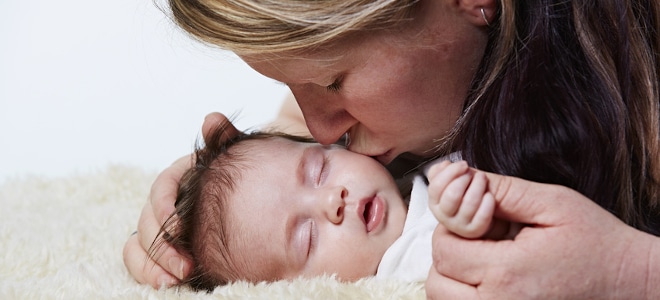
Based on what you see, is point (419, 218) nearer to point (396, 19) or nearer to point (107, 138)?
point (396, 19)

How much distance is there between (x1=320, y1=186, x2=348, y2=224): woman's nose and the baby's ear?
30 cm

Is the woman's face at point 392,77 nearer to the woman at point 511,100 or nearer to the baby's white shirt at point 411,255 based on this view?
the woman at point 511,100

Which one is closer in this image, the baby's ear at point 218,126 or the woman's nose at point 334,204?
the woman's nose at point 334,204

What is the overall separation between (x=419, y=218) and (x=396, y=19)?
31 cm

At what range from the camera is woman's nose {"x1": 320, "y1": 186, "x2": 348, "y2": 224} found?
4.71 feet

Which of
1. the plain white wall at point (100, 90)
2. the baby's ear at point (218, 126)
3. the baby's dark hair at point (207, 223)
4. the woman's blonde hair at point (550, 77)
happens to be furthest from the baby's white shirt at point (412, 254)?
the plain white wall at point (100, 90)

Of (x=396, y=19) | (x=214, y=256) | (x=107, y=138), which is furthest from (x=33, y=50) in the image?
(x=396, y=19)

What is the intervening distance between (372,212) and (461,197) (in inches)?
15.3

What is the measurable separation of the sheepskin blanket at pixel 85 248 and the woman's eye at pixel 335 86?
0.90 feet

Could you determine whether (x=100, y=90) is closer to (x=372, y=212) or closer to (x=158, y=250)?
(x=158, y=250)

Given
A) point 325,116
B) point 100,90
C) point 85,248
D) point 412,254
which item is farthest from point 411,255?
point 100,90

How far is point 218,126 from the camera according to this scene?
1.71 meters

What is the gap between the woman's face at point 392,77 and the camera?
4.46 ft

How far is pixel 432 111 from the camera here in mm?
1456
